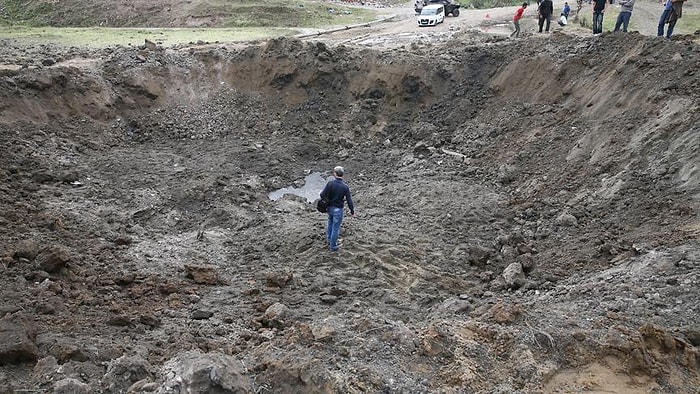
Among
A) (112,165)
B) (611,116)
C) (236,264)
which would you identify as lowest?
(236,264)

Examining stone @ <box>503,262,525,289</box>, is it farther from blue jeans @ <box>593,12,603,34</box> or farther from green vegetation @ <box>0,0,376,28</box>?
green vegetation @ <box>0,0,376,28</box>

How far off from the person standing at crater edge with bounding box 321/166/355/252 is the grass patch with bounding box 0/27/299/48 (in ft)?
42.7

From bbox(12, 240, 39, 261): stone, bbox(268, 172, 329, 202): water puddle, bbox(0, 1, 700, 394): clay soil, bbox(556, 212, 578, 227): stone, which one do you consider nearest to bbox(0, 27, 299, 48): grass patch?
bbox(0, 1, 700, 394): clay soil

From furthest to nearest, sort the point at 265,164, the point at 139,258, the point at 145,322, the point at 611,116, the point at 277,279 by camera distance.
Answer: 1. the point at 265,164
2. the point at 611,116
3. the point at 139,258
4. the point at 277,279
5. the point at 145,322

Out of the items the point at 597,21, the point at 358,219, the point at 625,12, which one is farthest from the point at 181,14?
the point at 358,219

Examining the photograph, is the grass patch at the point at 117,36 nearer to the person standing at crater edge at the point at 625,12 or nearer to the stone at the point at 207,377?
the person standing at crater edge at the point at 625,12

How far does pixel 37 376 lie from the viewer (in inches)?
233

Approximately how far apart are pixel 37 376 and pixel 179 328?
88.3 inches

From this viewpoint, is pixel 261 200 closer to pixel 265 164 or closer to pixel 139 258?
pixel 265 164

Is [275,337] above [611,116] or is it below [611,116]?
below

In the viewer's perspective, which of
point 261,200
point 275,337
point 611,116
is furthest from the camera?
point 261,200

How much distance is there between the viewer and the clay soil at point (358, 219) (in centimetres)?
618

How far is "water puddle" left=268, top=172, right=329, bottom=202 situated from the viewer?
14.0 m

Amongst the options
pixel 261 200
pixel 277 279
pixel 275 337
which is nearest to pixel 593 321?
pixel 275 337
